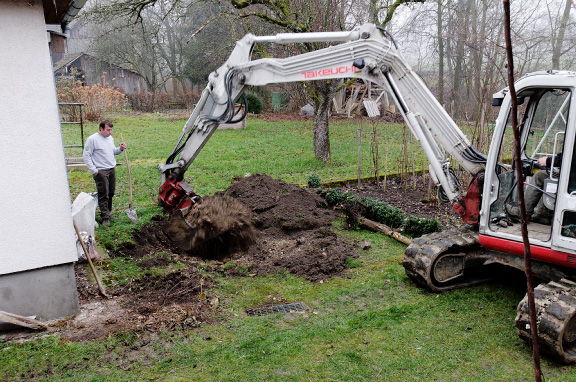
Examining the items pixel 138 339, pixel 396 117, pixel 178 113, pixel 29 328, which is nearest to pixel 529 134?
pixel 138 339

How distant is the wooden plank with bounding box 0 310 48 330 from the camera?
457cm

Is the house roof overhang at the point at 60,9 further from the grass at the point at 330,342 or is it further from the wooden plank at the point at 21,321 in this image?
the grass at the point at 330,342

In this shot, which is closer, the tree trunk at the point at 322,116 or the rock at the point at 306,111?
the tree trunk at the point at 322,116

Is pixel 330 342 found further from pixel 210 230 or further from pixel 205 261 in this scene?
pixel 210 230

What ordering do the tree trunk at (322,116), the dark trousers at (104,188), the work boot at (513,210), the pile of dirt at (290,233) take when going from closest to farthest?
1. the work boot at (513,210)
2. the pile of dirt at (290,233)
3. the dark trousers at (104,188)
4. the tree trunk at (322,116)

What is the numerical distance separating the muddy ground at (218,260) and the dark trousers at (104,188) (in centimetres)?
84

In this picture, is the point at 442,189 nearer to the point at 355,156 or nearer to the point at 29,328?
the point at 29,328

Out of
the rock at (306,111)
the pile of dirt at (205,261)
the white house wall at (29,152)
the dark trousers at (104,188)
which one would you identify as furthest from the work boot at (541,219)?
the rock at (306,111)

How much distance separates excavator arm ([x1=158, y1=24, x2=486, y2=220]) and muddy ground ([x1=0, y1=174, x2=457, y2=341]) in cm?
203

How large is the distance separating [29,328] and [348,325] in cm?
336

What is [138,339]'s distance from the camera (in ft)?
15.1

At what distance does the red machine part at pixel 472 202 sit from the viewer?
215 inches

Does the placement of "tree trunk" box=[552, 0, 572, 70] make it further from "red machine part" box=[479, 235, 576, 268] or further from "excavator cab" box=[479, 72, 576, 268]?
"red machine part" box=[479, 235, 576, 268]

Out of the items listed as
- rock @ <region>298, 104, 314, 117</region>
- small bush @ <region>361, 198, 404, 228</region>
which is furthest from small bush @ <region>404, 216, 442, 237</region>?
rock @ <region>298, 104, 314, 117</region>
